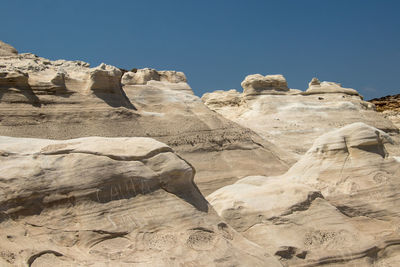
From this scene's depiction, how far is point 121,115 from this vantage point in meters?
12.5

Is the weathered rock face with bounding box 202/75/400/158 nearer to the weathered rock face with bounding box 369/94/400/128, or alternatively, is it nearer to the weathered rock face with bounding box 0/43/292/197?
the weathered rock face with bounding box 0/43/292/197

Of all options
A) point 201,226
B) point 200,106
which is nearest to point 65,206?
point 201,226

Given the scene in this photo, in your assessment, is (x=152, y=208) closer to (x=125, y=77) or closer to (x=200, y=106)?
(x=200, y=106)

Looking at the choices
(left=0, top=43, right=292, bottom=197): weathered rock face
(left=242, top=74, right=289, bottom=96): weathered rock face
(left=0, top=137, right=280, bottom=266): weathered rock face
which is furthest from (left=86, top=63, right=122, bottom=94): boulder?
(left=242, top=74, right=289, bottom=96): weathered rock face

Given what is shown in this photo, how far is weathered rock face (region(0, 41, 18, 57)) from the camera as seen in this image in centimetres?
1280

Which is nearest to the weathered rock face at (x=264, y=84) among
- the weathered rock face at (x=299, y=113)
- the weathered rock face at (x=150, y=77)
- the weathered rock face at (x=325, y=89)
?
the weathered rock face at (x=299, y=113)

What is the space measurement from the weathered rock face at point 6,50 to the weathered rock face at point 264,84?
10.6m

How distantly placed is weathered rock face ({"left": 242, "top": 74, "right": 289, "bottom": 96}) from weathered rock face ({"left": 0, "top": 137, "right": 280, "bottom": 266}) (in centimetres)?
1527

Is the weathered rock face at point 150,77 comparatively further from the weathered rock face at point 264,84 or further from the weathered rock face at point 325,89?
the weathered rock face at point 325,89

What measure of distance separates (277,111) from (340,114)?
8.41ft

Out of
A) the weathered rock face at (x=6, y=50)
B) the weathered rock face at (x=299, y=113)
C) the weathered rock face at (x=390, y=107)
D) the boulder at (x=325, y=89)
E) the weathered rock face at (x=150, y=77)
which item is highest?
the weathered rock face at (x=6, y=50)

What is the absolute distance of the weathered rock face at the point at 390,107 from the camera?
27977 mm

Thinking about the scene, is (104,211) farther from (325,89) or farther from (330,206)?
(325,89)

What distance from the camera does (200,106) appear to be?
48.2ft
